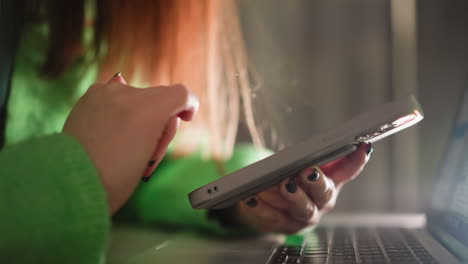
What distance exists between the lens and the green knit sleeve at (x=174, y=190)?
0.72 meters

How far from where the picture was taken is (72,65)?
2.23 ft

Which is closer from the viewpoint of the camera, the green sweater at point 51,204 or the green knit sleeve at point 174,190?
the green sweater at point 51,204

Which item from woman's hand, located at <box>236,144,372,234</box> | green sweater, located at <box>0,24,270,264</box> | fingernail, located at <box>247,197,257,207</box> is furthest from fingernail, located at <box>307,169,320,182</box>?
green sweater, located at <box>0,24,270,264</box>

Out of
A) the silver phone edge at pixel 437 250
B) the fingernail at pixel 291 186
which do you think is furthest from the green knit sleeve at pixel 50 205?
the silver phone edge at pixel 437 250

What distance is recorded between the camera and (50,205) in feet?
0.80

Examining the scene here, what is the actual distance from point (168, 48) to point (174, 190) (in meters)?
0.26

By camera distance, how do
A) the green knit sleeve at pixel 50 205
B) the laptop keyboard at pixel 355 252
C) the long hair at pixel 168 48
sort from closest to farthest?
the green knit sleeve at pixel 50 205 < the laptop keyboard at pixel 355 252 < the long hair at pixel 168 48

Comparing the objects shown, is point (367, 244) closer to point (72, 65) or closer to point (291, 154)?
point (291, 154)

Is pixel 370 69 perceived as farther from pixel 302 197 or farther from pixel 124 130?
pixel 124 130

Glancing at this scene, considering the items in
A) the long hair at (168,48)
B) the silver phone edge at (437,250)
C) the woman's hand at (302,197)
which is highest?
the long hair at (168,48)

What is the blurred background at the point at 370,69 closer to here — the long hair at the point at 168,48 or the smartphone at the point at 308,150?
the long hair at the point at 168,48

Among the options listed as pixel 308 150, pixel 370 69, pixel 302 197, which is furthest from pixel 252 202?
pixel 370 69

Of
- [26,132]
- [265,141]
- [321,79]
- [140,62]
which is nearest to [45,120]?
[26,132]

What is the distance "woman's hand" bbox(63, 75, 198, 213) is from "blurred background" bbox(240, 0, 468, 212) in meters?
0.56
